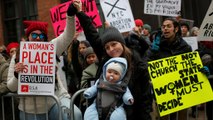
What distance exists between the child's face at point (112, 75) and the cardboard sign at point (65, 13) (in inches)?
124

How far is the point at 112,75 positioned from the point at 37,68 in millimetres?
1255

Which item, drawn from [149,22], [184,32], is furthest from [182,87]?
[149,22]

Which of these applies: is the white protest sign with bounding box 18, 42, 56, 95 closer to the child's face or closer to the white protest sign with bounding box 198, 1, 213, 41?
the child's face

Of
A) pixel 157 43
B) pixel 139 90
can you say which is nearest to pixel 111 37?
pixel 139 90

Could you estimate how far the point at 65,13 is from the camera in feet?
23.5

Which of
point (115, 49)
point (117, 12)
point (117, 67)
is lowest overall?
point (117, 67)

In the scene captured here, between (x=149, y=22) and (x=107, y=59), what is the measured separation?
891 centimetres

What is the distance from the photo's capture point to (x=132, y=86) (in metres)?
4.05

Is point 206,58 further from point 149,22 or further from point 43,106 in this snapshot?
point 149,22

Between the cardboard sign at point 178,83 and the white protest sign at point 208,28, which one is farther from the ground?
the white protest sign at point 208,28

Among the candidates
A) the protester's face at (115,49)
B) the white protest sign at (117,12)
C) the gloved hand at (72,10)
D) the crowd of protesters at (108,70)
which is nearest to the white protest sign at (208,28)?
the crowd of protesters at (108,70)

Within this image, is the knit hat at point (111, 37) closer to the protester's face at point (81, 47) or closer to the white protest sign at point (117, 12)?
the protester's face at point (81, 47)

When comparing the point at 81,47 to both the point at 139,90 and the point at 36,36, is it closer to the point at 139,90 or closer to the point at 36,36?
the point at 36,36

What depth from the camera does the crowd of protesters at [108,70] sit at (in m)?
3.93
